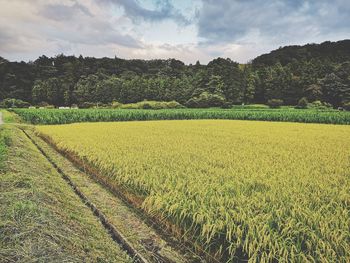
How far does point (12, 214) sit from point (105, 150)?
201 inches

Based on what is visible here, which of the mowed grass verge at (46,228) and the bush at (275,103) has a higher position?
the mowed grass verge at (46,228)

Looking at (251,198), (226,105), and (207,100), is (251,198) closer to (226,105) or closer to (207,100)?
(226,105)

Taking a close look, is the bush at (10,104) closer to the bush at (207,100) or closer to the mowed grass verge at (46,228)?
the bush at (207,100)

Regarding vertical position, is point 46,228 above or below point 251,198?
below

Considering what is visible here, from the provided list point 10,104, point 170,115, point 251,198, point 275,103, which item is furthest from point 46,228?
point 10,104

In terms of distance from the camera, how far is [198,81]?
50.4 metres

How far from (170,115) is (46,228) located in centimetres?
3034

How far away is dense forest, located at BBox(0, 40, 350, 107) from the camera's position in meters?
45.3

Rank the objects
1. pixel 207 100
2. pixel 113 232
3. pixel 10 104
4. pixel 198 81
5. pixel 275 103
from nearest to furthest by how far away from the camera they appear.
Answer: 1. pixel 113 232
2. pixel 275 103
3. pixel 207 100
4. pixel 198 81
5. pixel 10 104

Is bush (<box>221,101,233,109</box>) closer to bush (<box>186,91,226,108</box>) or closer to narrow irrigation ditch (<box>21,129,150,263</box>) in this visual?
bush (<box>186,91,226,108</box>)

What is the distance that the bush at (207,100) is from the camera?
151 ft

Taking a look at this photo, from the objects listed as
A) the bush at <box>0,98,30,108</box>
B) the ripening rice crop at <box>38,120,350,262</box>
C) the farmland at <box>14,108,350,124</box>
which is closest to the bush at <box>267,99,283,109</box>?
the farmland at <box>14,108,350,124</box>

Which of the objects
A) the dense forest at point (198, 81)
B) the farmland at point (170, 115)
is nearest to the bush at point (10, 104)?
the dense forest at point (198, 81)

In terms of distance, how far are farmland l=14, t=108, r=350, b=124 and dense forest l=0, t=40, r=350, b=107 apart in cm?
1310
